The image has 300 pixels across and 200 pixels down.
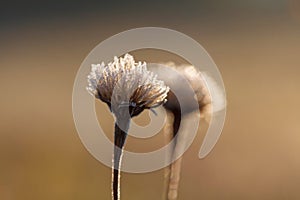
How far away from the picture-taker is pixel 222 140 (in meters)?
0.86

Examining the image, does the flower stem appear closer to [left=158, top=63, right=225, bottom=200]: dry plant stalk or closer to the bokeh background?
[left=158, top=63, right=225, bottom=200]: dry plant stalk

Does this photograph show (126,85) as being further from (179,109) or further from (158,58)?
(158,58)

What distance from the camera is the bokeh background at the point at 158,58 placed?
31.1 inches

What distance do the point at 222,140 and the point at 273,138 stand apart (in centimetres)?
10

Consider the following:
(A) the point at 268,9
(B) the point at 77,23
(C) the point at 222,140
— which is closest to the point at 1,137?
(B) the point at 77,23

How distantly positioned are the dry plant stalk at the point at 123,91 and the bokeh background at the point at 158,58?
1.45 ft

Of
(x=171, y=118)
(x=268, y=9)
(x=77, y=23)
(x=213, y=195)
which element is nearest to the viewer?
(x=171, y=118)

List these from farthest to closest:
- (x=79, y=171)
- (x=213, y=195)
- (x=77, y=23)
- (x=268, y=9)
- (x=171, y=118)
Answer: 1. (x=77, y=23)
2. (x=268, y=9)
3. (x=79, y=171)
4. (x=213, y=195)
5. (x=171, y=118)

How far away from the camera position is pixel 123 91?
0.21 meters

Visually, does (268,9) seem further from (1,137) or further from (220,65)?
(1,137)

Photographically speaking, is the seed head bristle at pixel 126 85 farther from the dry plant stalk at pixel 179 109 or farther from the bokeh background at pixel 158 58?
the bokeh background at pixel 158 58

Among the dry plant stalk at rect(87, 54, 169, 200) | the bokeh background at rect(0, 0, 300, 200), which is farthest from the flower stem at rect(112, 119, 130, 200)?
the bokeh background at rect(0, 0, 300, 200)

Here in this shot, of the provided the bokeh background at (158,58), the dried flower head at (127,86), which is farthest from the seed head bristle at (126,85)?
the bokeh background at (158,58)

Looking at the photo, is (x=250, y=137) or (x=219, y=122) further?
(x=250, y=137)
